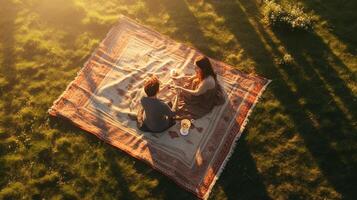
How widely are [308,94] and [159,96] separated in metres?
4.44

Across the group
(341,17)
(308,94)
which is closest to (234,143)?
(308,94)

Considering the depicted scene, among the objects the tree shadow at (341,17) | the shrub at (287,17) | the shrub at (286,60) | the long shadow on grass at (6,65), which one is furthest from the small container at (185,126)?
the tree shadow at (341,17)

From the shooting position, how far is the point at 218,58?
45.9 feet

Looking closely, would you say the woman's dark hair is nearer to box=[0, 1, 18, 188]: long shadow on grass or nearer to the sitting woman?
the sitting woman

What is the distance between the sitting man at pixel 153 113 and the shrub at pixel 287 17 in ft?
16.6

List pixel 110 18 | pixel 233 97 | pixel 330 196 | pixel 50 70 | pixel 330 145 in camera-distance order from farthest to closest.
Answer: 1. pixel 110 18
2. pixel 50 70
3. pixel 233 97
4. pixel 330 145
5. pixel 330 196

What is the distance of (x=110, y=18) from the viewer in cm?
1499

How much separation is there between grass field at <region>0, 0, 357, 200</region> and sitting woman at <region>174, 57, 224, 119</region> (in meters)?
1.31

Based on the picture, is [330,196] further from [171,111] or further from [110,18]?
[110,18]

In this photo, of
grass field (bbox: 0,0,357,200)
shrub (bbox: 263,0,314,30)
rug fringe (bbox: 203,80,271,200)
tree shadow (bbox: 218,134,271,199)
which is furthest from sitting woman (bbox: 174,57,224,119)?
shrub (bbox: 263,0,314,30)

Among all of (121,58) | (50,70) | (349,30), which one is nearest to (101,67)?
(121,58)

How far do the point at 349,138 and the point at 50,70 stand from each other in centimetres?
926

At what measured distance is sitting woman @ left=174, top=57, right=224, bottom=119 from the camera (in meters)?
11.7

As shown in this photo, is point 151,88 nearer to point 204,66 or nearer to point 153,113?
point 153,113
